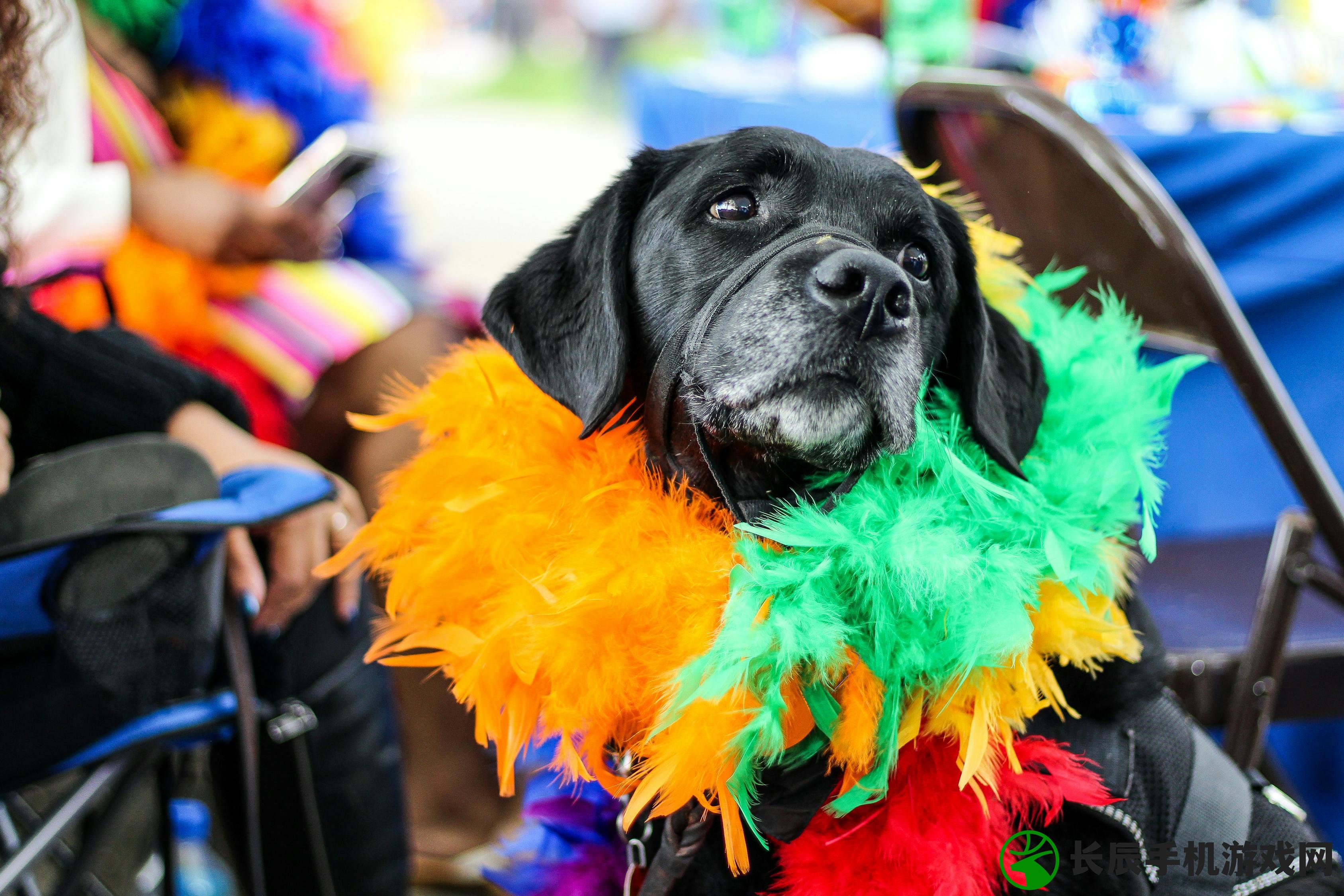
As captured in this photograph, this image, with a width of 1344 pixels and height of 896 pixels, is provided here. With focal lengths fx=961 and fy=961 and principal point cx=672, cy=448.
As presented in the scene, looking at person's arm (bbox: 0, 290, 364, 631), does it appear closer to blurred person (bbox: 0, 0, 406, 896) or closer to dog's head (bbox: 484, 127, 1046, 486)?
blurred person (bbox: 0, 0, 406, 896)

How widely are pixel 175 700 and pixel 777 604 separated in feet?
2.36

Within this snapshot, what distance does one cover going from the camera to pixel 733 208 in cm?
96

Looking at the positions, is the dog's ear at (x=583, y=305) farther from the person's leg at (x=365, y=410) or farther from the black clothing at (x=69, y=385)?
the person's leg at (x=365, y=410)

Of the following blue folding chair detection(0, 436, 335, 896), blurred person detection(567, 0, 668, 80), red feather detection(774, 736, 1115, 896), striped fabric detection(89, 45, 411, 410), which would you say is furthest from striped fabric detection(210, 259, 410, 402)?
blurred person detection(567, 0, 668, 80)

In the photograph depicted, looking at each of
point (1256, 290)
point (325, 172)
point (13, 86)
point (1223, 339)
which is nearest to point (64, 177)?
point (13, 86)

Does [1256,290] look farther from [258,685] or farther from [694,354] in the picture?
[258,685]

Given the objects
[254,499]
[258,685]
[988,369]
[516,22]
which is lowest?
[516,22]

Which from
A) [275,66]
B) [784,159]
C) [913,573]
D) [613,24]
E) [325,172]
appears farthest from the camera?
[613,24]

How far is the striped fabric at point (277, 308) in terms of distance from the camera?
1808mm

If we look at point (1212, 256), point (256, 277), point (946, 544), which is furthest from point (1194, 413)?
point (256, 277)

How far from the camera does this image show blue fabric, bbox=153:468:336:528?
99 centimetres

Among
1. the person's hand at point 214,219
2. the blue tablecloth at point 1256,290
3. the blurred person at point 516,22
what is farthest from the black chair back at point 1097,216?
the blurred person at point 516,22

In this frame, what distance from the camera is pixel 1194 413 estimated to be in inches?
74.9

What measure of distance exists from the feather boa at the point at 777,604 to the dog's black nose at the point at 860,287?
14cm
